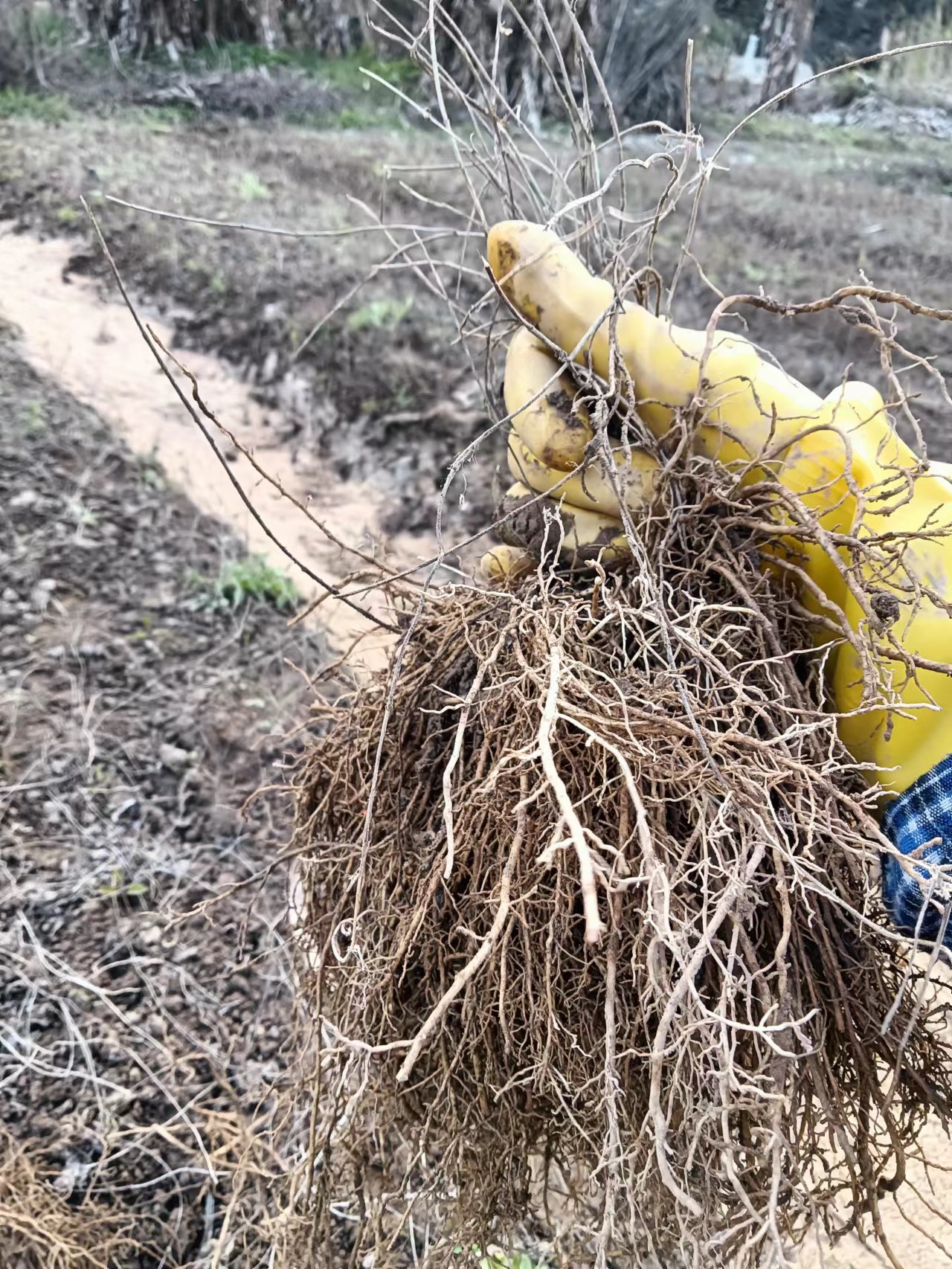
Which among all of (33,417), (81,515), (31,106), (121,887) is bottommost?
(121,887)

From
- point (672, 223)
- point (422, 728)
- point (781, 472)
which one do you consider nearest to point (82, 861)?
point (422, 728)

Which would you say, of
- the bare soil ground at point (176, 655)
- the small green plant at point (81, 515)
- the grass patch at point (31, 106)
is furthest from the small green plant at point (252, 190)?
the small green plant at point (81, 515)

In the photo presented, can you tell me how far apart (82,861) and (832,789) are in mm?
1625

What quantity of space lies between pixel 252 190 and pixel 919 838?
5.82 m

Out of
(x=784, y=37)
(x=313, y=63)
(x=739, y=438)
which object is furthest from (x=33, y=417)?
(x=784, y=37)

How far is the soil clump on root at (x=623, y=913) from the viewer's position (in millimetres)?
711

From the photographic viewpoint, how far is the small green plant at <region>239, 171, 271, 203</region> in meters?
5.52

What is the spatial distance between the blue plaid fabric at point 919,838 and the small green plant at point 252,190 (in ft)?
18.3

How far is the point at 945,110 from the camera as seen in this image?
29.6 ft

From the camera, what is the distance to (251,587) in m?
2.72

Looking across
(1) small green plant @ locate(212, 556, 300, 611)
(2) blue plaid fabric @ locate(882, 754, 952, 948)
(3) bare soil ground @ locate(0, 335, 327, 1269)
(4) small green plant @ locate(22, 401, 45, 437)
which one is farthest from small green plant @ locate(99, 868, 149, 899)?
(4) small green plant @ locate(22, 401, 45, 437)

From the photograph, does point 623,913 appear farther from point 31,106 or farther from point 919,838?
point 31,106

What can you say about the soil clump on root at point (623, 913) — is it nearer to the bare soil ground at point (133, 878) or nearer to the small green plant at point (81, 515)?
the bare soil ground at point (133, 878)

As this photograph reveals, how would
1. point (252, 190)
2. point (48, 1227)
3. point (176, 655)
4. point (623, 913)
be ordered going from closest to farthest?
1. point (623, 913)
2. point (48, 1227)
3. point (176, 655)
4. point (252, 190)
